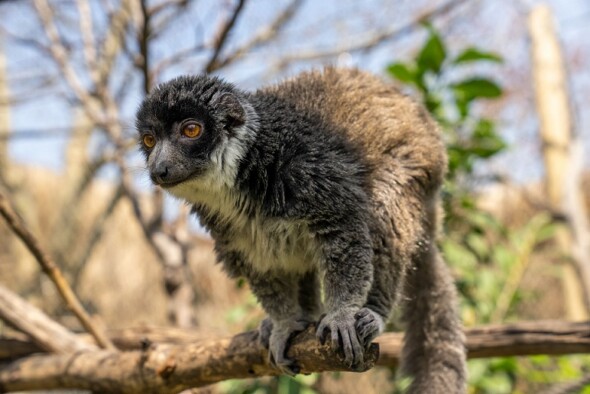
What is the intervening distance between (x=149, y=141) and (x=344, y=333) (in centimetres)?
148

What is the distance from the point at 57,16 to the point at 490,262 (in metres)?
5.95

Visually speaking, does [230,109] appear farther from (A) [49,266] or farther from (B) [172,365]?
(A) [49,266]

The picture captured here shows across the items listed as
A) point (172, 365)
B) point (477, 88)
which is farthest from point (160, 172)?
point (477, 88)

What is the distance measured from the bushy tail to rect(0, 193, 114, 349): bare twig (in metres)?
2.31

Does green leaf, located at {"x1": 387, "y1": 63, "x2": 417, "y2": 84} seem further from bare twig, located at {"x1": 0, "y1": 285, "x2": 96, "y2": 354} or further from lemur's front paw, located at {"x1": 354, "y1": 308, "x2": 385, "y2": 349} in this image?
bare twig, located at {"x1": 0, "y1": 285, "x2": 96, "y2": 354}

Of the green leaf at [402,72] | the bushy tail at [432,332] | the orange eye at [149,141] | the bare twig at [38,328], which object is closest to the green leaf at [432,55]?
the green leaf at [402,72]

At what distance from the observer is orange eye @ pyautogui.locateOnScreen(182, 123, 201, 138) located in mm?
3580

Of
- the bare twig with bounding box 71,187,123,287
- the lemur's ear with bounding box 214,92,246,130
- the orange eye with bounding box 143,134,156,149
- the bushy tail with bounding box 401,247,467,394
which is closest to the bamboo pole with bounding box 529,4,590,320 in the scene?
the bushy tail with bounding box 401,247,467,394

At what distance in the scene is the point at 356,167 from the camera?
12.2 feet

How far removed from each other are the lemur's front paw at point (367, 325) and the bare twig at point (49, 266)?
7.81 ft

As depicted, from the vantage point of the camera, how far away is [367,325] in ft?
11.0

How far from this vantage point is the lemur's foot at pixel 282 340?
3.65 metres

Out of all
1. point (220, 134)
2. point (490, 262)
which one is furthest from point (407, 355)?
point (490, 262)

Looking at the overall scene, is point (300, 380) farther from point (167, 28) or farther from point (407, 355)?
point (167, 28)
